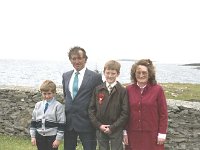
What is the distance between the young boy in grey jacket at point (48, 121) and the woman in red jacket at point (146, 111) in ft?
3.52

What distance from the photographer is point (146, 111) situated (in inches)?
218

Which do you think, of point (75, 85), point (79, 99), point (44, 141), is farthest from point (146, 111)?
point (44, 141)

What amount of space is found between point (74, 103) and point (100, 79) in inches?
21.1

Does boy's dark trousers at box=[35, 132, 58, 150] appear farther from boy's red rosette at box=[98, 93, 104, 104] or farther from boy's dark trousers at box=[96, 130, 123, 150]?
boy's red rosette at box=[98, 93, 104, 104]

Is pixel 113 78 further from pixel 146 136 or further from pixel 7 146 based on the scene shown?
pixel 7 146

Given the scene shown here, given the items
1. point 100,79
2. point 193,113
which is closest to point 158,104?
point 100,79

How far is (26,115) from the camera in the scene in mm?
10961

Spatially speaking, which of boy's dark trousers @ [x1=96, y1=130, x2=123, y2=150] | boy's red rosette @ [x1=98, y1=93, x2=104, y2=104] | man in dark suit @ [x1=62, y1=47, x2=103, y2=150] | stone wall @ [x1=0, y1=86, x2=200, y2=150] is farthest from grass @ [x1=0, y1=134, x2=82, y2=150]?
boy's red rosette @ [x1=98, y1=93, x2=104, y2=104]

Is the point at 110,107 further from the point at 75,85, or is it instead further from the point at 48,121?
the point at 48,121

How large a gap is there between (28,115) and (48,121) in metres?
5.04

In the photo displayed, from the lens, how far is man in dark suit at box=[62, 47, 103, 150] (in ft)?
19.5

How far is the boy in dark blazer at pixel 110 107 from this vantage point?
5648 millimetres

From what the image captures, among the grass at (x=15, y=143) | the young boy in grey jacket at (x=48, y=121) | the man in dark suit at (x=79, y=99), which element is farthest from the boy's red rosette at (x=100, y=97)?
the grass at (x=15, y=143)

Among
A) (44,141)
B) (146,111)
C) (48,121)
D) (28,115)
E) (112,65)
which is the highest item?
(112,65)
